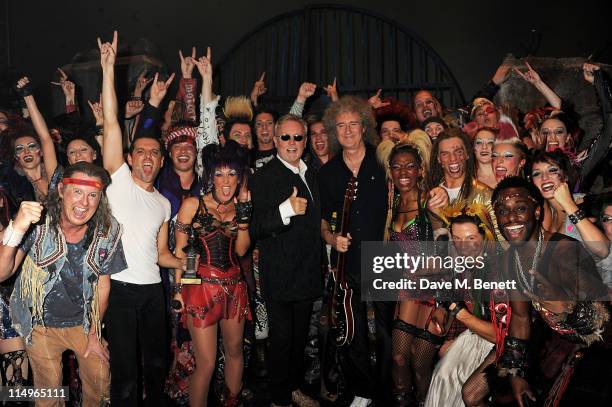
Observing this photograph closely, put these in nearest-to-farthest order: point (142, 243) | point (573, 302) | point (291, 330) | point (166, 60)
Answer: point (573, 302)
point (142, 243)
point (291, 330)
point (166, 60)

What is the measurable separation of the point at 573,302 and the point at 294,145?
2.46 metres

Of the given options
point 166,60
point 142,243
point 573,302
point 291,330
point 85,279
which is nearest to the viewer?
point 573,302

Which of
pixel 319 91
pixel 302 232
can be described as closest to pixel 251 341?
pixel 302 232

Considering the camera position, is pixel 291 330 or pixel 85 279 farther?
pixel 291 330

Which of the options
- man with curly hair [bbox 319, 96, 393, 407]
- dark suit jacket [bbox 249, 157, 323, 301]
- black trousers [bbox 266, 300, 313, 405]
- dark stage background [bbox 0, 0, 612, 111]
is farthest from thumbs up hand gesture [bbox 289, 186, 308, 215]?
dark stage background [bbox 0, 0, 612, 111]

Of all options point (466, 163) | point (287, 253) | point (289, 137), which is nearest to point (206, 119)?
point (289, 137)

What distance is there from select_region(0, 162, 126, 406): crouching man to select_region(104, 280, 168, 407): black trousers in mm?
101

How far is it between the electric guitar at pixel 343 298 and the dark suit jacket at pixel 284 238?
160 millimetres

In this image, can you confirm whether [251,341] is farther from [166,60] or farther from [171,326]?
[166,60]

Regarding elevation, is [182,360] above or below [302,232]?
below

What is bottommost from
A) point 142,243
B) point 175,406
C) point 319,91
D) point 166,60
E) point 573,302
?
point 175,406

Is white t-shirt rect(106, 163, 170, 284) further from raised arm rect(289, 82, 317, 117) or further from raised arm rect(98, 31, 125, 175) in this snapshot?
raised arm rect(289, 82, 317, 117)

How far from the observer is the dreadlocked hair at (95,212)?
13.4 ft

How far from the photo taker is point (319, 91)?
7844 mm
